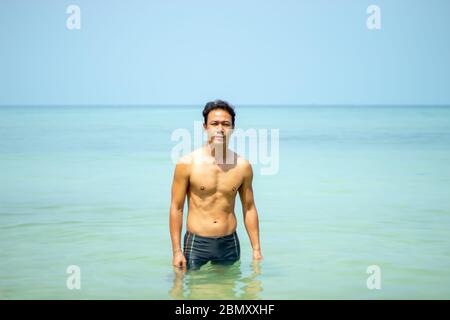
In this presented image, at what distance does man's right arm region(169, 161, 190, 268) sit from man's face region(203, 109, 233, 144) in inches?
12.5

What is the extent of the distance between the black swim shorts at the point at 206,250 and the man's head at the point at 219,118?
0.78 metres

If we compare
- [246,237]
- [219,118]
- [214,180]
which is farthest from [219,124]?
[246,237]

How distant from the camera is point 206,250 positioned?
5.45 m

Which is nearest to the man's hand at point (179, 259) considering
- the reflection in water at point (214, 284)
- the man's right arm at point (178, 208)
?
the man's right arm at point (178, 208)

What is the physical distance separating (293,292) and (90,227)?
360 cm

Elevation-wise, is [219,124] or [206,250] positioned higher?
[219,124]

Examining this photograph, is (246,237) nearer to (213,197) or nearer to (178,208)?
(213,197)

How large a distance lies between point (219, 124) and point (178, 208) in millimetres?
671

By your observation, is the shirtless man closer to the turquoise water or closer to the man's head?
the man's head

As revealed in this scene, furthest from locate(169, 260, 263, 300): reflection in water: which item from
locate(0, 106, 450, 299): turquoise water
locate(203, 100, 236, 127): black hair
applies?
locate(203, 100, 236, 127): black hair

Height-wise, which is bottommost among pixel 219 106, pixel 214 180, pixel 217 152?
pixel 214 180
